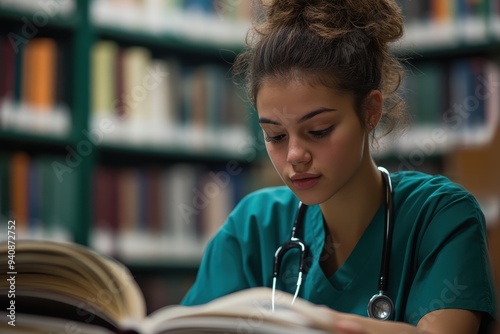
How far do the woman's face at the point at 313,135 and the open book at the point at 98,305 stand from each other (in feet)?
1.07

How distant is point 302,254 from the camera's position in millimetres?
1102

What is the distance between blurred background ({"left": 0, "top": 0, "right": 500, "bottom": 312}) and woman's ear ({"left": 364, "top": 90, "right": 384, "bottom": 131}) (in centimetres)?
110

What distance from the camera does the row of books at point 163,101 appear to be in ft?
8.11

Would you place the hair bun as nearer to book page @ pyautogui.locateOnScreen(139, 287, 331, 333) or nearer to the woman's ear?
the woman's ear

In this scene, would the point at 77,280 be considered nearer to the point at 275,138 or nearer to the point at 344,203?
the point at 275,138

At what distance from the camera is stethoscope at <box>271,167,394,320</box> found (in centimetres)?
100

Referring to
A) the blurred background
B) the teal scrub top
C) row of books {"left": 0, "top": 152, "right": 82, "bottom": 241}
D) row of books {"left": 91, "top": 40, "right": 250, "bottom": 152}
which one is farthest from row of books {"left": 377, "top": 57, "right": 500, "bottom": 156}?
the teal scrub top

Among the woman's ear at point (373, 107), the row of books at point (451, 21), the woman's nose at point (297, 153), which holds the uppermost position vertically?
the row of books at point (451, 21)

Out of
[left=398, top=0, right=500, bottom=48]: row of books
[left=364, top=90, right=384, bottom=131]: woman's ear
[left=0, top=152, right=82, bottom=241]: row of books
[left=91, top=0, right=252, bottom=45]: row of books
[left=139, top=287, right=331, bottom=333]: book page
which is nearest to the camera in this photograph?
[left=139, top=287, right=331, bottom=333]: book page

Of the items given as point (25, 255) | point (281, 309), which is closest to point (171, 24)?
point (25, 255)

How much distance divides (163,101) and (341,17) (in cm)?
153

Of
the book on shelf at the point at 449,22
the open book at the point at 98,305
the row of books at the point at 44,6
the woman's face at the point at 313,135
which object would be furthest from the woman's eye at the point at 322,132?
the row of books at the point at 44,6

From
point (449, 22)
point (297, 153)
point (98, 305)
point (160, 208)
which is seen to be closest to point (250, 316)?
point (98, 305)

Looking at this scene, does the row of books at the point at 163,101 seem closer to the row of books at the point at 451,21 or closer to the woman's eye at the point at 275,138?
the row of books at the point at 451,21
